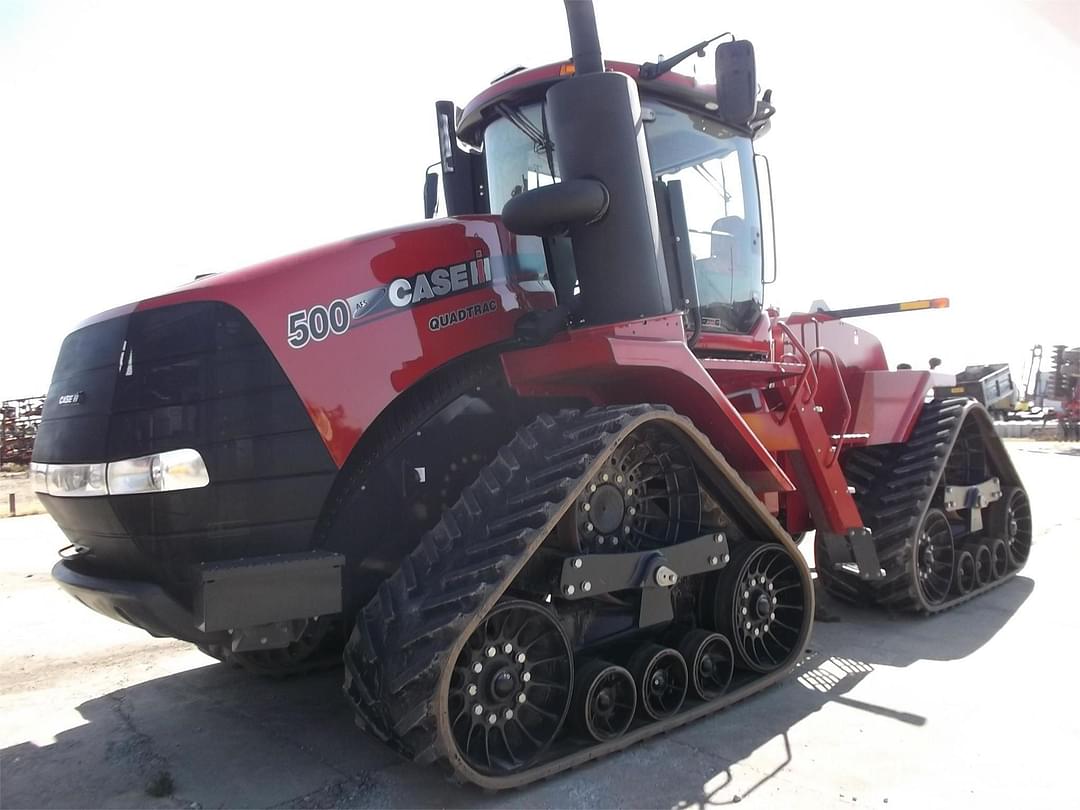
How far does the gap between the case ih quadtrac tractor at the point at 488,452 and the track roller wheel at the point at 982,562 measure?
265 centimetres

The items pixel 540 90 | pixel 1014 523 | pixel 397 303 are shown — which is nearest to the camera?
pixel 397 303

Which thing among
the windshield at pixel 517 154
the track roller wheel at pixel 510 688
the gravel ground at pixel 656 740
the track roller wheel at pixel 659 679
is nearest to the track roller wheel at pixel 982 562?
the gravel ground at pixel 656 740

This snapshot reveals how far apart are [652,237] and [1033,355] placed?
38500 mm

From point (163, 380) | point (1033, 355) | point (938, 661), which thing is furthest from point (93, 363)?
point (1033, 355)

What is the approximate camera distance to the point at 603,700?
3.42m

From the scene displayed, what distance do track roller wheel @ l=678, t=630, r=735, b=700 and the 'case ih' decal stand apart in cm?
175

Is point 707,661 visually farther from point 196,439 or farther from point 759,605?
point 196,439

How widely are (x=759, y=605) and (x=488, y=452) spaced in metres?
1.60

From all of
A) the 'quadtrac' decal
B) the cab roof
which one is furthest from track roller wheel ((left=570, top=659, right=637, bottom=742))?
the cab roof

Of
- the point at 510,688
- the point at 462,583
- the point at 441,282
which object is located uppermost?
→ the point at 441,282

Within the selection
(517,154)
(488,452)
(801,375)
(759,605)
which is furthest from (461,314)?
(801,375)

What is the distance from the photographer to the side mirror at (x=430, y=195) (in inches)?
199

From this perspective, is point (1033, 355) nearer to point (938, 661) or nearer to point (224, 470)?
point (938, 661)

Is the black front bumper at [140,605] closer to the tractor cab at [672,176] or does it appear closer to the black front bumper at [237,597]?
the black front bumper at [237,597]
